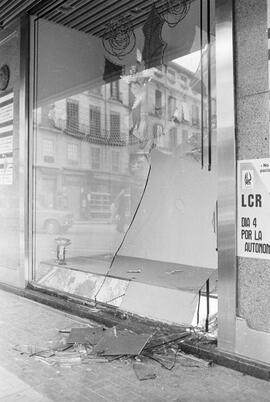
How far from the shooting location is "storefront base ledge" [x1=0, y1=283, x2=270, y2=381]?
3.42 metres

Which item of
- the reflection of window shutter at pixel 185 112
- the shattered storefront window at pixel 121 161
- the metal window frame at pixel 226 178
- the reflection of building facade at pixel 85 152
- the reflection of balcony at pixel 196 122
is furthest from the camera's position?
the reflection of building facade at pixel 85 152

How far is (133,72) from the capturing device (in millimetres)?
6480

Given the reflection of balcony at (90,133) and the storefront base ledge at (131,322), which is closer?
the storefront base ledge at (131,322)

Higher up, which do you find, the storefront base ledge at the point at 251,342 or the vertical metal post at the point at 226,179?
the vertical metal post at the point at 226,179

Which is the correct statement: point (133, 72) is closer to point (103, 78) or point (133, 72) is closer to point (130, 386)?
point (103, 78)

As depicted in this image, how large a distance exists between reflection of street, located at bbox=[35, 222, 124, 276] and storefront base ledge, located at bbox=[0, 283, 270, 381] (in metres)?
0.64

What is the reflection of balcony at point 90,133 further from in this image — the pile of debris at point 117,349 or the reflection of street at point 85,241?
the pile of debris at point 117,349

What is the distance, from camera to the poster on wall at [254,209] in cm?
342

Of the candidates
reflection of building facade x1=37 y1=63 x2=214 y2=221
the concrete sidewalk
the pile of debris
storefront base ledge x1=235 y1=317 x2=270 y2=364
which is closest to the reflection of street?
reflection of building facade x1=37 y1=63 x2=214 y2=221

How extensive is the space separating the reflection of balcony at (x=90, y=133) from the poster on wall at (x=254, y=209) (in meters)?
3.75

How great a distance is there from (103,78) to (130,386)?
4.93 m

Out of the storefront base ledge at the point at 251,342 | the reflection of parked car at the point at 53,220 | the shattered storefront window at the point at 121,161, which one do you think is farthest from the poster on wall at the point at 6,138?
the storefront base ledge at the point at 251,342

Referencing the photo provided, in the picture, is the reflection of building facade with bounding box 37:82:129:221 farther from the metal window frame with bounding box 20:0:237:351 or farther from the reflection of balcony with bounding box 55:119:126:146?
the metal window frame with bounding box 20:0:237:351

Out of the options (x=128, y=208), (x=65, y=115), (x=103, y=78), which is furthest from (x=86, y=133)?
(x=128, y=208)
